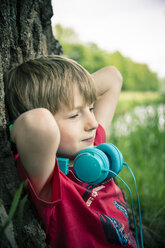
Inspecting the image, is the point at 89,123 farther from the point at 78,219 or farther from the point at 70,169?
the point at 78,219

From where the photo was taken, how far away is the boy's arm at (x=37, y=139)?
0.69 m

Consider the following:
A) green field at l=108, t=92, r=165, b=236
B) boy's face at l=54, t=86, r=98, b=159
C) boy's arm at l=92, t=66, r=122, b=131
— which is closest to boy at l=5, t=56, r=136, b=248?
boy's face at l=54, t=86, r=98, b=159

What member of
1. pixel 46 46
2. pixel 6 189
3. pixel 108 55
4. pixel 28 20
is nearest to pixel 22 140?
pixel 6 189

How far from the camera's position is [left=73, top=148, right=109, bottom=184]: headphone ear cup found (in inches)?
34.8

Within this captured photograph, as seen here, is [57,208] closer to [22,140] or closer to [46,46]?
[22,140]

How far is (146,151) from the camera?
308 cm

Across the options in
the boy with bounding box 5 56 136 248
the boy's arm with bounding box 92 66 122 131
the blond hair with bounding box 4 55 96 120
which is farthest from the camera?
the boy's arm with bounding box 92 66 122 131

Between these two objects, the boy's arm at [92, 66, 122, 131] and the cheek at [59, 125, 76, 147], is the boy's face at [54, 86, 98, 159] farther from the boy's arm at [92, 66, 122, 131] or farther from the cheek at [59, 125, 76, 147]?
Answer: the boy's arm at [92, 66, 122, 131]

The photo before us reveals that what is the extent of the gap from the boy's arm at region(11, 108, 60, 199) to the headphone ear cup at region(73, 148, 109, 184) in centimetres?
16

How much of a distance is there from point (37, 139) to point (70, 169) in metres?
0.35

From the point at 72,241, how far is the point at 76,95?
0.59 meters

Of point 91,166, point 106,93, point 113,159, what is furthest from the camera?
point 106,93

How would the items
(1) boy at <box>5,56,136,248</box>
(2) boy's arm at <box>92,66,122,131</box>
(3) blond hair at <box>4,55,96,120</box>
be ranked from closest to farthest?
(1) boy at <box>5,56,136,248</box>
(3) blond hair at <box>4,55,96,120</box>
(2) boy's arm at <box>92,66,122,131</box>

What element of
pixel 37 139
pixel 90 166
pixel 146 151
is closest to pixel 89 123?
pixel 90 166
